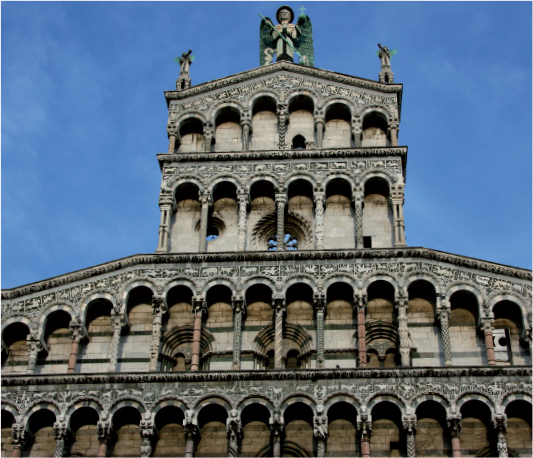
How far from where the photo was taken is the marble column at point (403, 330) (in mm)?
24422

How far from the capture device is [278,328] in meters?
25.3

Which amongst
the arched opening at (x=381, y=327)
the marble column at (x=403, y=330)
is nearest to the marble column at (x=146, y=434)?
the arched opening at (x=381, y=327)

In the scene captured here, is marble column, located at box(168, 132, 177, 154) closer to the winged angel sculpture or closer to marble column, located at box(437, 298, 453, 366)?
the winged angel sculpture

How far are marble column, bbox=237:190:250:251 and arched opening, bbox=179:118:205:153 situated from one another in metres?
2.85

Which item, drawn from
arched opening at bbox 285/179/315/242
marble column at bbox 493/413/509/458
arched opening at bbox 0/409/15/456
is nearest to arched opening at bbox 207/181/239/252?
arched opening at bbox 285/179/315/242

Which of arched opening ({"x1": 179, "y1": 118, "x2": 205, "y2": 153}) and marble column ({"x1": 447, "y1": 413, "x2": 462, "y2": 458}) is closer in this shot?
marble column ({"x1": 447, "y1": 413, "x2": 462, "y2": 458})

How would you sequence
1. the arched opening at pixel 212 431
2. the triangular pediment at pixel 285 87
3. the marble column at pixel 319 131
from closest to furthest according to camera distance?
the arched opening at pixel 212 431 → the marble column at pixel 319 131 → the triangular pediment at pixel 285 87

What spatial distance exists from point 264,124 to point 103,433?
36.8 feet

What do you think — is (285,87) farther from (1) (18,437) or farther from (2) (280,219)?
(1) (18,437)

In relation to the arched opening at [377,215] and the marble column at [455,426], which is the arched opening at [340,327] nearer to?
the arched opening at [377,215]

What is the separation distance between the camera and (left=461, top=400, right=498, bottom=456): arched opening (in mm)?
23328

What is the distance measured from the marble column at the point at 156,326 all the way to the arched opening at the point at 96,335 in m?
1.19

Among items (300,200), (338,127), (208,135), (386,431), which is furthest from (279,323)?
(338,127)

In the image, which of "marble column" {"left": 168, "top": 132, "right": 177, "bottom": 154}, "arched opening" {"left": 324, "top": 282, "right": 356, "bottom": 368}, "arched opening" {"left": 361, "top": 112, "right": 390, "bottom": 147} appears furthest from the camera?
Answer: "arched opening" {"left": 361, "top": 112, "right": 390, "bottom": 147}
